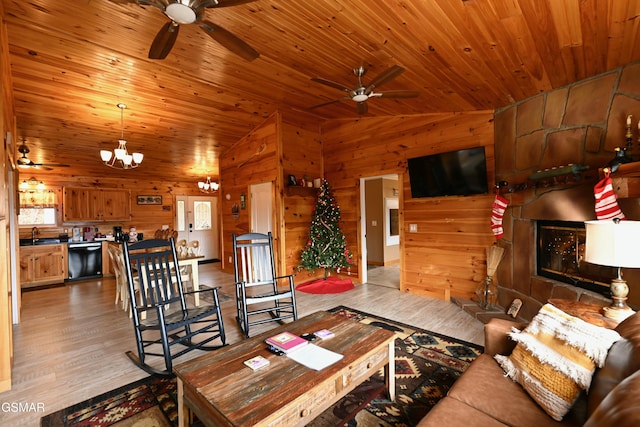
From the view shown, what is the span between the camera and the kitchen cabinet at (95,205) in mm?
6552

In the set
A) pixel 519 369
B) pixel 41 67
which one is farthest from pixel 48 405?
pixel 41 67

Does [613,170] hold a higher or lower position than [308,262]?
higher

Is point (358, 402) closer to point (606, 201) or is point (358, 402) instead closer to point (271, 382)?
point (271, 382)

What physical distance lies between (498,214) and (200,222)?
796 cm

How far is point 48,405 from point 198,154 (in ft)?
17.9

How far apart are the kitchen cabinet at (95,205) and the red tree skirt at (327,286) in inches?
204

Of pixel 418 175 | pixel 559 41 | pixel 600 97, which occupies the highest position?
pixel 559 41

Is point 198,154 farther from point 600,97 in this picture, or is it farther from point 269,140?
point 600,97

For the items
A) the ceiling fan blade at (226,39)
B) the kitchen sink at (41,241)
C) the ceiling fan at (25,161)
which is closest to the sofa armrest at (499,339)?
the ceiling fan blade at (226,39)

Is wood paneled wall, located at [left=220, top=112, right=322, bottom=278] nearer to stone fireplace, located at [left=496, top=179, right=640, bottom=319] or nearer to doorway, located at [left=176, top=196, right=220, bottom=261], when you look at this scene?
doorway, located at [left=176, top=196, right=220, bottom=261]

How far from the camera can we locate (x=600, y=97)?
2695mm

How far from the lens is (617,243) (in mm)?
1716

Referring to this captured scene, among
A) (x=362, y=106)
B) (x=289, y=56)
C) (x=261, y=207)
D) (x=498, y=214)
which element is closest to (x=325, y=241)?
(x=261, y=207)

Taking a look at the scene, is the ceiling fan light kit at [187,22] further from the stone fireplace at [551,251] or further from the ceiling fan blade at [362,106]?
the stone fireplace at [551,251]
